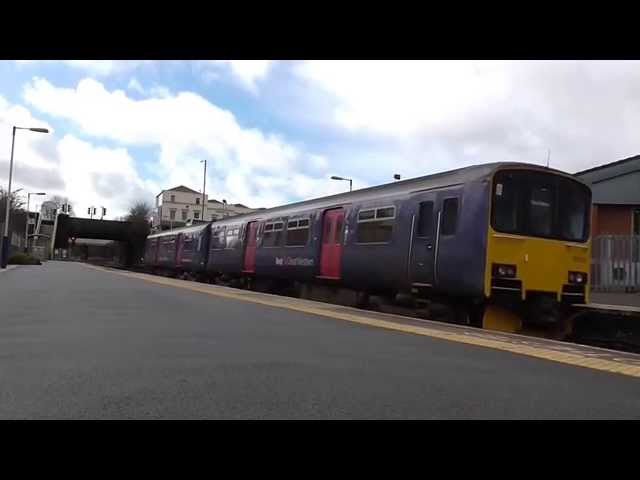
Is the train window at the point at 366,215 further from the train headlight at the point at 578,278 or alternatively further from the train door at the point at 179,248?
the train door at the point at 179,248

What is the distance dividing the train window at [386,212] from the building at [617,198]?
13.3 meters

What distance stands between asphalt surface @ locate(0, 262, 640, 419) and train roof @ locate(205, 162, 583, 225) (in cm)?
361

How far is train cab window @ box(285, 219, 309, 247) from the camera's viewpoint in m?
17.6

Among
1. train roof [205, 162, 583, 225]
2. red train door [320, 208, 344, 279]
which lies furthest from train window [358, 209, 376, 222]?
red train door [320, 208, 344, 279]

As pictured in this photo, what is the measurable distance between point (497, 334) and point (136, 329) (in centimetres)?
567

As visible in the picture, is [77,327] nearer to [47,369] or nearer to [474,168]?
[47,369]

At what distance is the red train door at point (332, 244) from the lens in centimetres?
1545

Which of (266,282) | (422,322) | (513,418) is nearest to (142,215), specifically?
(266,282)

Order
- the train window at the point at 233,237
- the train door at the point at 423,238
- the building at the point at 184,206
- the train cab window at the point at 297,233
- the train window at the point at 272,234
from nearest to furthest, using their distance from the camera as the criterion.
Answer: the train door at the point at 423,238, the train cab window at the point at 297,233, the train window at the point at 272,234, the train window at the point at 233,237, the building at the point at 184,206

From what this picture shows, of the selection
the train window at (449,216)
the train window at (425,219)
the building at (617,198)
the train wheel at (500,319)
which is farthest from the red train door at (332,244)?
the building at (617,198)

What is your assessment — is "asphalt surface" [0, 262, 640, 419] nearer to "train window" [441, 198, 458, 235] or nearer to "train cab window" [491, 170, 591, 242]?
"train window" [441, 198, 458, 235]

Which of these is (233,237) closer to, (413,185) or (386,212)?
(386,212)

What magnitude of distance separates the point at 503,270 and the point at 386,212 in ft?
11.8

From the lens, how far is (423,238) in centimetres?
1202
